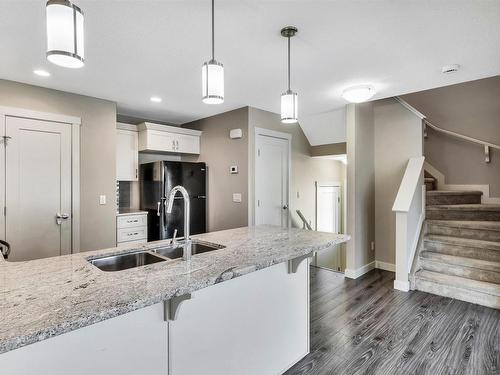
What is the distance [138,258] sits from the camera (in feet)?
5.89

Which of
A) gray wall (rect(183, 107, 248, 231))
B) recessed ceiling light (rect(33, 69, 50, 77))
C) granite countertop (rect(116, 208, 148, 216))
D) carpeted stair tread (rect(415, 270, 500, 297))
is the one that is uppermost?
recessed ceiling light (rect(33, 69, 50, 77))

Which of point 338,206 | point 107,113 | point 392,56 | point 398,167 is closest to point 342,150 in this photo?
point 398,167

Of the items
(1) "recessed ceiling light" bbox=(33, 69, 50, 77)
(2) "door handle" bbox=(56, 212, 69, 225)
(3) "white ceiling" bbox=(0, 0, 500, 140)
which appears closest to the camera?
(3) "white ceiling" bbox=(0, 0, 500, 140)

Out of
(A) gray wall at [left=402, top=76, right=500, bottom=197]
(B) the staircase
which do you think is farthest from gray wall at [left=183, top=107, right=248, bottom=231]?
(A) gray wall at [left=402, top=76, right=500, bottom=197]

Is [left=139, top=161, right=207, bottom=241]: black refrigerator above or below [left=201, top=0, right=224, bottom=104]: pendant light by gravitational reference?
below

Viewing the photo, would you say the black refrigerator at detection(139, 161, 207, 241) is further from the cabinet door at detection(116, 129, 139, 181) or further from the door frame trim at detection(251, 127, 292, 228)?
the door frame trim at detection(251, 127, 292, 228)

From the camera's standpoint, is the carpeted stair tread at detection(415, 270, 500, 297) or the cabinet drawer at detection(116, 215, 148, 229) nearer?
the carpeted stair tread at detection(415, 270, 500, 297)

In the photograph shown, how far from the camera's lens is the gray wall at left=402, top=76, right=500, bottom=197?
436 cm

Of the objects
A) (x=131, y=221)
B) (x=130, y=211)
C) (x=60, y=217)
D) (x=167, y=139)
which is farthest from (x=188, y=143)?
(x=60, y=217)

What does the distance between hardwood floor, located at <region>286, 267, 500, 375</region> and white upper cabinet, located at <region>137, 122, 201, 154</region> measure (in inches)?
114

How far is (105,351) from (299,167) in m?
4.19

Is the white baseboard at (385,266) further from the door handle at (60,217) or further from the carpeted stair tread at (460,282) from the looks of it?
the door handle at (60,217)

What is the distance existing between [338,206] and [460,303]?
2832mm

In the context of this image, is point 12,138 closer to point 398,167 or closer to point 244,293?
point 244,293
